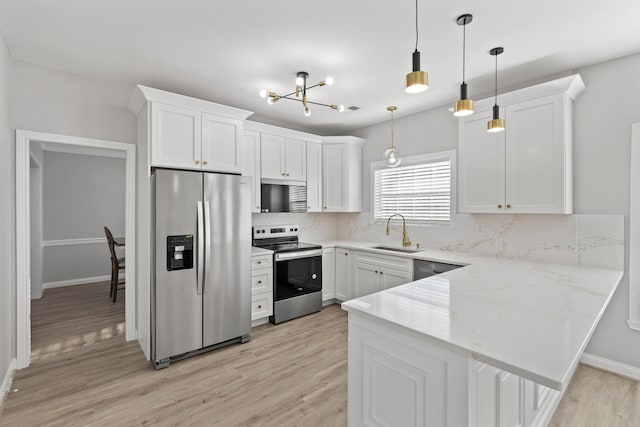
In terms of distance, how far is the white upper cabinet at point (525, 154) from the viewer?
8.73ft

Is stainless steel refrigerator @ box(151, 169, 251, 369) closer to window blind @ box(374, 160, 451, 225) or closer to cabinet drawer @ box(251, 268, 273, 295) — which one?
cabinet drawer @ box(251, 268, 273, 295)

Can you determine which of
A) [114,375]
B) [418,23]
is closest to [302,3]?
[418,23]

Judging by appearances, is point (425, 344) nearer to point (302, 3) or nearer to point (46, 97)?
point (302, 3)

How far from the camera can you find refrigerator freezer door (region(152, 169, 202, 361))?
274 centimetres

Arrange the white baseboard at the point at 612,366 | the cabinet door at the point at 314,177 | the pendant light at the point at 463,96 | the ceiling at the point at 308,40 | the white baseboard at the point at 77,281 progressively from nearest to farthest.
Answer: the pendant light at the point at 463,96, the ceiling at the point at 308,40, the white baseboard at the point at 612,366, the cabinet door at the point at 314,177, the white baseboard at the point at 77,281

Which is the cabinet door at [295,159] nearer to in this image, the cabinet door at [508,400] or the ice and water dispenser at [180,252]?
the ice and water dispenser at [180,252]

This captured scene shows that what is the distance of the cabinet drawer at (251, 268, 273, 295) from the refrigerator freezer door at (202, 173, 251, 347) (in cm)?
28

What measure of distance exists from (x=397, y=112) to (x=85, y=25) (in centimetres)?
322

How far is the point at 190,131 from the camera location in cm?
304

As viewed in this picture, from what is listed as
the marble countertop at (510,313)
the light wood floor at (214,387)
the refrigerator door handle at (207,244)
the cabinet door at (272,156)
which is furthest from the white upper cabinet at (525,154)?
the refrigerator door handle at (207,244)

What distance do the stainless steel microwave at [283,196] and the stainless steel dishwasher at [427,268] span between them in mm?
1677

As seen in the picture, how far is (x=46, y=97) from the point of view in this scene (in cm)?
287

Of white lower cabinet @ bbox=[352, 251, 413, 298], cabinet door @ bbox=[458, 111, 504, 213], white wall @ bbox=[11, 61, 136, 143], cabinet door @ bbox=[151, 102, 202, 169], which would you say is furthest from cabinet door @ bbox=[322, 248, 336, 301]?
white wall @ bbox=[11, 61, 136, 143]

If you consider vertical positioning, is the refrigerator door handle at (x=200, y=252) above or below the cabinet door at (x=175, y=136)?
below
